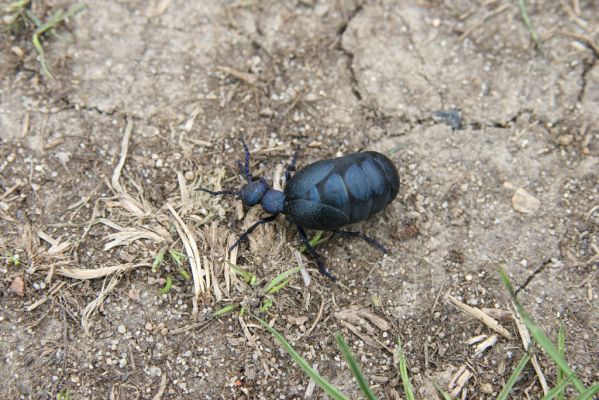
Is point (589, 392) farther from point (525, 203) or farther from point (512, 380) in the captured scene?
point (525, 203)

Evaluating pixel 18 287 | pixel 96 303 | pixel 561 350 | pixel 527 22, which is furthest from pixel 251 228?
pixel 527 22

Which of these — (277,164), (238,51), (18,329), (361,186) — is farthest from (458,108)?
(18,329)

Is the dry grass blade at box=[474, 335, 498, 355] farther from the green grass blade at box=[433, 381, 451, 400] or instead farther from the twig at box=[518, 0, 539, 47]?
the twig at box=[518, 0, 539, 47]

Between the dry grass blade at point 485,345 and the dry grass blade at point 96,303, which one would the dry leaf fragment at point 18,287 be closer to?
the dry grass blade at point 96,303

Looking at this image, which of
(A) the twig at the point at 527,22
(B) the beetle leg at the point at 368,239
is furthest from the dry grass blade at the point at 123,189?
(A) the twig at the point at 527,22

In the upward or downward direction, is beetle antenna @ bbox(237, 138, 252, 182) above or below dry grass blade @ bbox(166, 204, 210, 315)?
above

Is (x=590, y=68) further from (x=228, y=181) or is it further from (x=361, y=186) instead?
(x=228, y=181)

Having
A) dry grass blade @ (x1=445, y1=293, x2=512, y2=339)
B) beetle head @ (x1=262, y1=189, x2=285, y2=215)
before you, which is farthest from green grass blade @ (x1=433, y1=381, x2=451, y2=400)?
beetle head @ (x1=262, y1=189, x2=285, y2=215)
